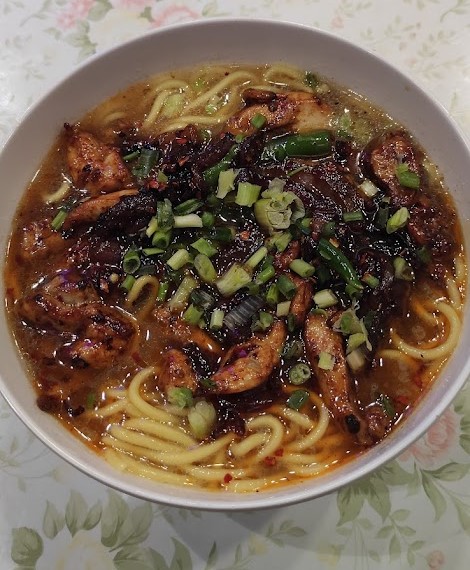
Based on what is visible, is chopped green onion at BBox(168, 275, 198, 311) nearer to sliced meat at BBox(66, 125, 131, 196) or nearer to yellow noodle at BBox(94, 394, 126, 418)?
yellow noodle at BBox(94, 394, 126, 418)

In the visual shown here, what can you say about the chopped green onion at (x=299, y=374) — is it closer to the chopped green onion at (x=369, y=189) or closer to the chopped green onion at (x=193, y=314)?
the chopped green onion at (x=193, y=314)

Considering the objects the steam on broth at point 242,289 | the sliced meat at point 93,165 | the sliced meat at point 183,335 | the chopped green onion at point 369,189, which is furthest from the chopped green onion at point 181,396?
the chopped green onion at point 369,189

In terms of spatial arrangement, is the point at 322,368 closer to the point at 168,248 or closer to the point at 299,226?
the point at 299,226

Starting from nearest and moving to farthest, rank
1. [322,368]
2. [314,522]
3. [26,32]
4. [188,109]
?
[322,368]
[314,522]
[188,109]
[26,32]

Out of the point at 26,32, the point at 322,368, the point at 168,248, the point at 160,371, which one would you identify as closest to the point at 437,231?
the point at 322,368

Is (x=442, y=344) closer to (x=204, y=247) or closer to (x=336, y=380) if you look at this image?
(x=336, y=380)

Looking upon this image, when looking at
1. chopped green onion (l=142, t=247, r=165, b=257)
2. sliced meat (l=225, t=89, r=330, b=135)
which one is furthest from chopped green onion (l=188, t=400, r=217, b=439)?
sliced meat (l=225, t=89, r=330, b=135)
